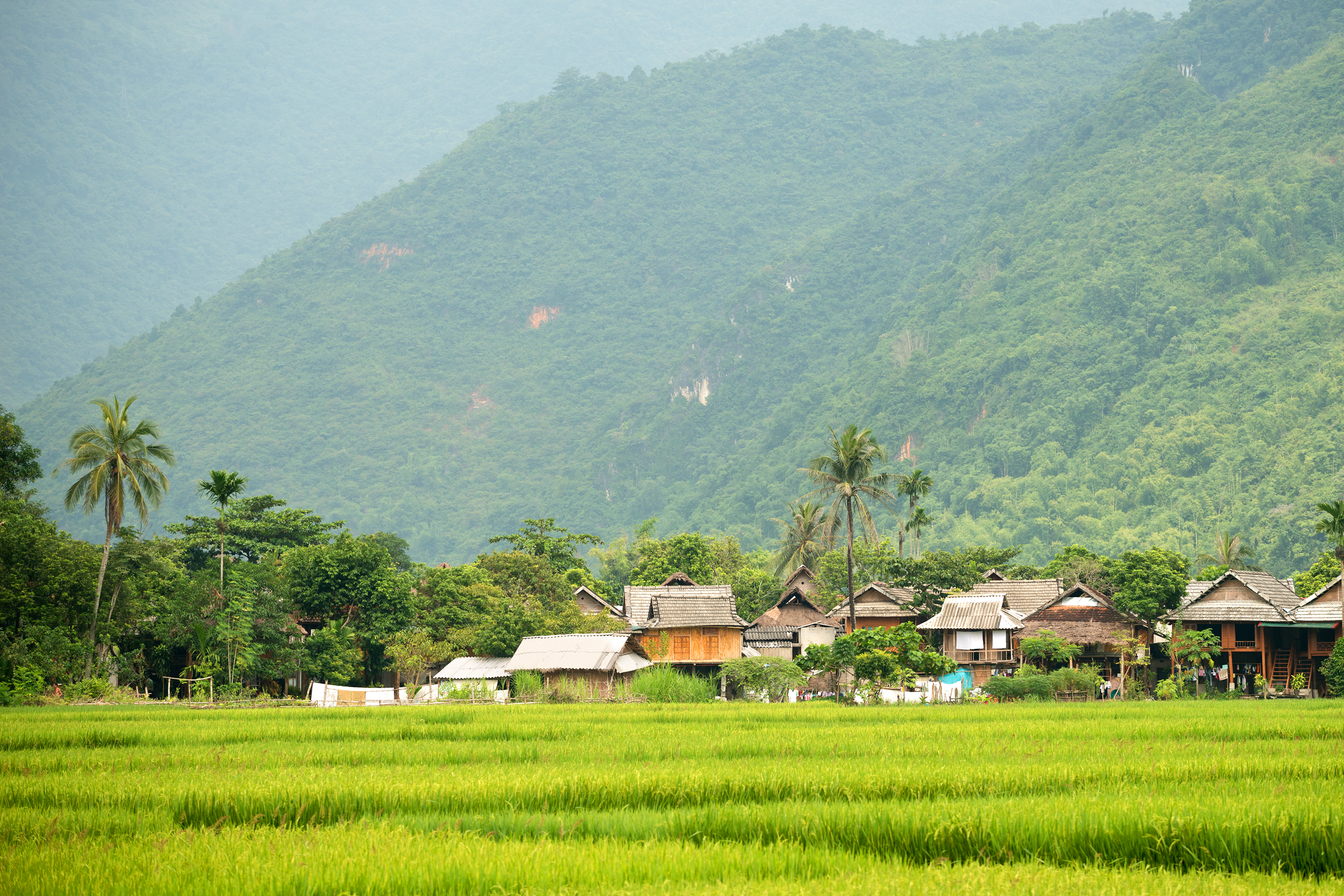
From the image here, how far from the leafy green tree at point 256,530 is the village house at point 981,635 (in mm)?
42220

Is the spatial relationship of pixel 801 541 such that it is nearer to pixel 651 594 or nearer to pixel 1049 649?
pixel 651 594

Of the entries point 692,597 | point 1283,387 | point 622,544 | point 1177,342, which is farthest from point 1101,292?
point 692,597

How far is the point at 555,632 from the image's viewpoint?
63.1 m

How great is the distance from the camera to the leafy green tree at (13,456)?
4766cm

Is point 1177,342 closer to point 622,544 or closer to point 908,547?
point 908,547

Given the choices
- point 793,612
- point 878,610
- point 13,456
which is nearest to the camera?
point 13,456

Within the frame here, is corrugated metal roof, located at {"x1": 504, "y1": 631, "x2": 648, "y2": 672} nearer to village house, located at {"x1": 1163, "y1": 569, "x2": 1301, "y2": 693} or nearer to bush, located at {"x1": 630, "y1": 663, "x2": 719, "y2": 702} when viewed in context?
bush, located at {"x1": 630, "y1": 663, "x2": 719, "y2": 702}

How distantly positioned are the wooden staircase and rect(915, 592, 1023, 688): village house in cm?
1255

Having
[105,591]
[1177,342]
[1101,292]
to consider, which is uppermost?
[1101,292]

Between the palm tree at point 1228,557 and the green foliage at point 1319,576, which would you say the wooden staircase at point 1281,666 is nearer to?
the green foliage at point 1319,576

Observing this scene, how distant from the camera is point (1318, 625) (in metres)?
54.9

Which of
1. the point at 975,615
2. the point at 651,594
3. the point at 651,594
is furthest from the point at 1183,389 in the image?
the point at 651,594

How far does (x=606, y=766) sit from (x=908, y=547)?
152 metres

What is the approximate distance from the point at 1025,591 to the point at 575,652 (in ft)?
102
